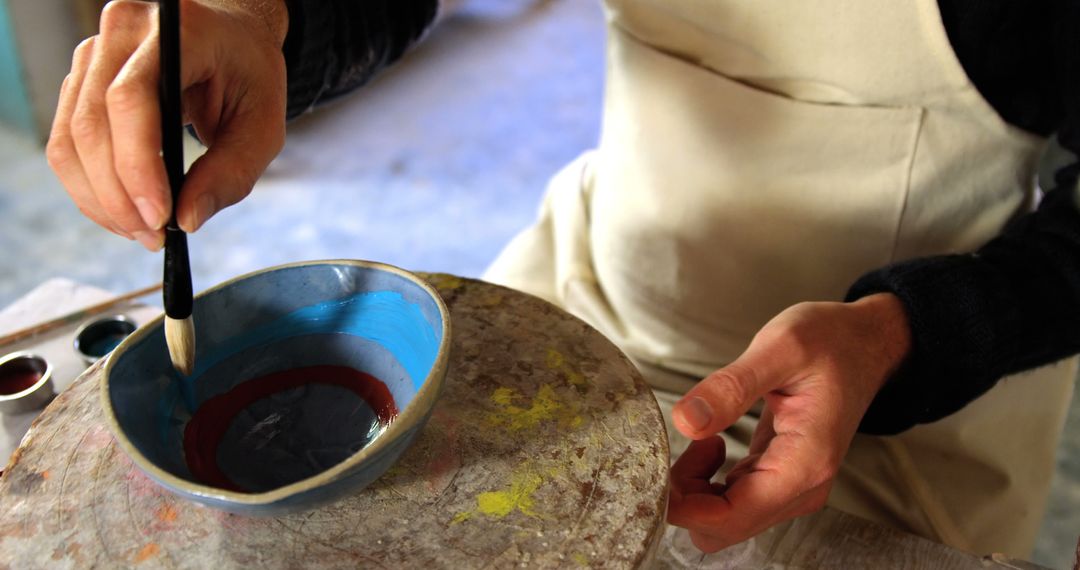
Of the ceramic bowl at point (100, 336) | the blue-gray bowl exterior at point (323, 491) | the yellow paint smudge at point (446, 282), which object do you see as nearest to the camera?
the blue-gray bowl exterior at point (323, 491)

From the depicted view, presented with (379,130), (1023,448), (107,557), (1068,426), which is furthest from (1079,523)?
(379,130)

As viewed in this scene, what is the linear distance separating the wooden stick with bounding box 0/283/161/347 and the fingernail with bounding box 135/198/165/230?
51 centimetres

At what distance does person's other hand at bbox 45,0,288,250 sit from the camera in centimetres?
66

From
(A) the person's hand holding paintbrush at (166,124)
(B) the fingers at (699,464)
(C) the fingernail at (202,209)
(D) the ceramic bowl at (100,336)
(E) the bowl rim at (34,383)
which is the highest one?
(A) the person's hand holding paintbrush at (166,124)

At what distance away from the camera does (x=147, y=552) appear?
63 cm

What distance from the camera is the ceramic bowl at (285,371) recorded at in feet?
2.28

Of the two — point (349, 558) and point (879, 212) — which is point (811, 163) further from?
point (349, 558)

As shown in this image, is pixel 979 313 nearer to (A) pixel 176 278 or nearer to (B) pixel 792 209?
(B) pixel 792 209

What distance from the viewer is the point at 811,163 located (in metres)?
0.98

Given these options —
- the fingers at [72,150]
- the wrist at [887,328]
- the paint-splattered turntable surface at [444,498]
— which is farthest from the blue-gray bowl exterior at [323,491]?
the wrist at [887,328]

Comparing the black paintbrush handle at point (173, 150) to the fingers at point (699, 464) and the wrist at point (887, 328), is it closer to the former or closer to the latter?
the fingers at point (699, 464)

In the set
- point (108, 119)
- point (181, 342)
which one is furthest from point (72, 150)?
point (181, 342)

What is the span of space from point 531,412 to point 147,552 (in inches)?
12.1

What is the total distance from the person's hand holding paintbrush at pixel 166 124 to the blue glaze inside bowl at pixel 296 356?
0.05 meters
